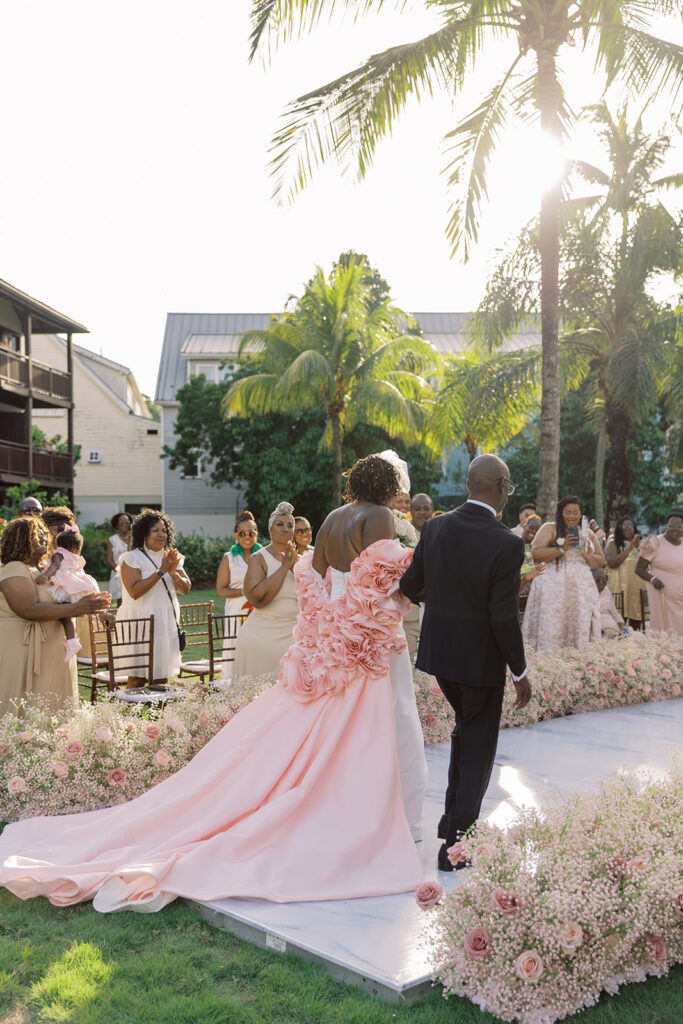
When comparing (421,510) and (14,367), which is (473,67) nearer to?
(421,510)

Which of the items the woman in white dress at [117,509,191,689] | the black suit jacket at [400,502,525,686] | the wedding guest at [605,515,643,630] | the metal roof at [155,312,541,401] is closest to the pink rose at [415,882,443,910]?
the black suit jacket at [400,502,525,686]

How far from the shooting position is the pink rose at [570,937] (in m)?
3.52

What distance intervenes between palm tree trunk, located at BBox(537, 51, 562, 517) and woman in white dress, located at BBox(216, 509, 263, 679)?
414 centimetres

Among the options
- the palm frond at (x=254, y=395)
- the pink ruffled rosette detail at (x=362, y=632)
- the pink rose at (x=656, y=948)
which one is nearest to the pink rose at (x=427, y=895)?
the pink rose at (x=656, y=948)

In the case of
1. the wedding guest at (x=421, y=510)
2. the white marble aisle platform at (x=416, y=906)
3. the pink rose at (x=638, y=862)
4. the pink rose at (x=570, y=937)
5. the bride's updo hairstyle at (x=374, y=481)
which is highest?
the bride's updo hairstyle at (x=374, y=481)

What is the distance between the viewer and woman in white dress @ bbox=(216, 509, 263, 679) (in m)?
10.3

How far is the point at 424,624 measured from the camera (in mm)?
5102

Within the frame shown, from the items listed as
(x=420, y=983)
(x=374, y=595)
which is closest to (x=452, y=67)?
(x=374, y=595)

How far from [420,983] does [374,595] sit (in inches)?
80.6

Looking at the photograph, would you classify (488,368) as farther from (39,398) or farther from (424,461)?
(39,398)

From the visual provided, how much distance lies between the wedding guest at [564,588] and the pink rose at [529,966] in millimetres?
7029

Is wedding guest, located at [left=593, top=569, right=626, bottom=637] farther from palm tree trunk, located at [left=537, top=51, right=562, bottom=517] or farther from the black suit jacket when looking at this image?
the black suit jacket

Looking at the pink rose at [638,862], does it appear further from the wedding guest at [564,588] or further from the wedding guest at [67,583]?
the wedding guest at [564,588]

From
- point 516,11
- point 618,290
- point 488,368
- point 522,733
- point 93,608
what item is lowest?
point 522,733
